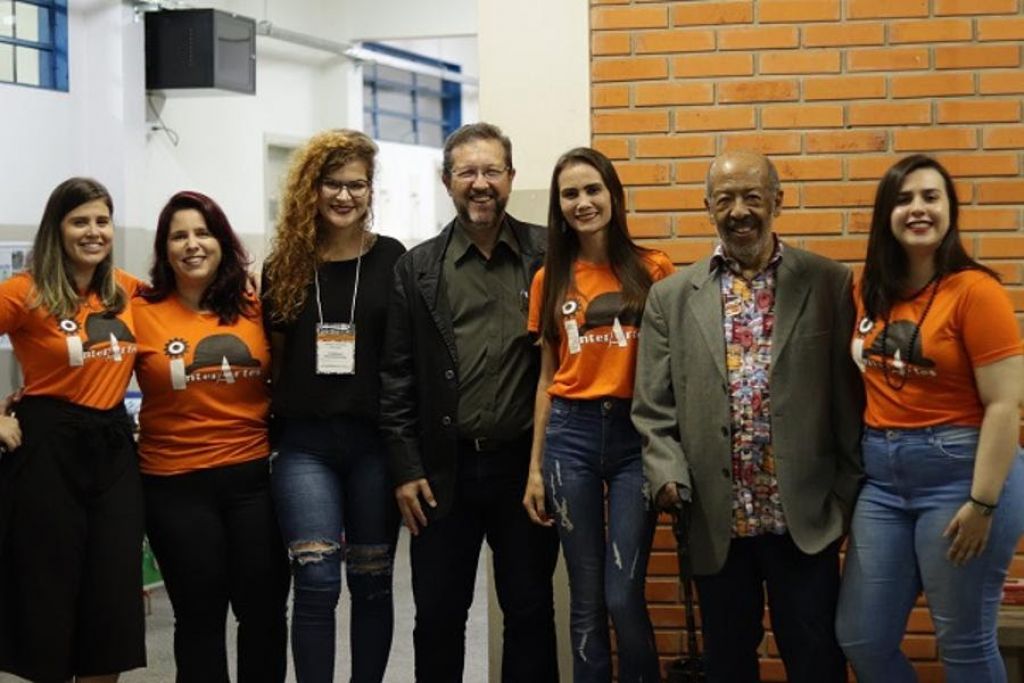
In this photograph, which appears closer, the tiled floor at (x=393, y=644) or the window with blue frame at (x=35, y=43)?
the tiled floor at (x=393, y=644)

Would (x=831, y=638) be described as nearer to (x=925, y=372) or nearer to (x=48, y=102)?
(x=925, y=372)

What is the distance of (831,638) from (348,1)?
788cm

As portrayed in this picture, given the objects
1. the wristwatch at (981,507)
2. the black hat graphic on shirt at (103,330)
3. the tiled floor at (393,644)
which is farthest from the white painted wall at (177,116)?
the wristwatch at (981,507)

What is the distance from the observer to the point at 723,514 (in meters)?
3.23

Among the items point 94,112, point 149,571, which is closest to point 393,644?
point 149,571

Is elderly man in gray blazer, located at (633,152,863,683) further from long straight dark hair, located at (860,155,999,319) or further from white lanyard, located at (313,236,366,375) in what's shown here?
white lanyard, located at (313,236,366,375)

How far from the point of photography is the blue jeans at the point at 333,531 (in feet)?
11.7

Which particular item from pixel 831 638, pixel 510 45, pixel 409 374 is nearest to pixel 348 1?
pixel 510 45

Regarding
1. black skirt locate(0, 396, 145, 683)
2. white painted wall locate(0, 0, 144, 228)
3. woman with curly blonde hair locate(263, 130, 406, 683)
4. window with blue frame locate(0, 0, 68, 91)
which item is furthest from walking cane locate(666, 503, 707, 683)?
window with blue frame locate(0, 0, 68, 91)

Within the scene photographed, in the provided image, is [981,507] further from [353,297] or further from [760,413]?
[353,297]

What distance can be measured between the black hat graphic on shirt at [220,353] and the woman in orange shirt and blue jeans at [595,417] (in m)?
0.79

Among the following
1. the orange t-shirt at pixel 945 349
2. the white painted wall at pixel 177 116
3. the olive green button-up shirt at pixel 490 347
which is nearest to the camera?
the orange t-shirt at pixel 945 349

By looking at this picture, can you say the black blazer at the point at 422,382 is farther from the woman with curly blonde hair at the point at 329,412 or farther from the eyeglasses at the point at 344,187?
the eyeglasses at the point at 344,187

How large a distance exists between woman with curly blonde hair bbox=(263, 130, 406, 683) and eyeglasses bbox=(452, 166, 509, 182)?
271mm
